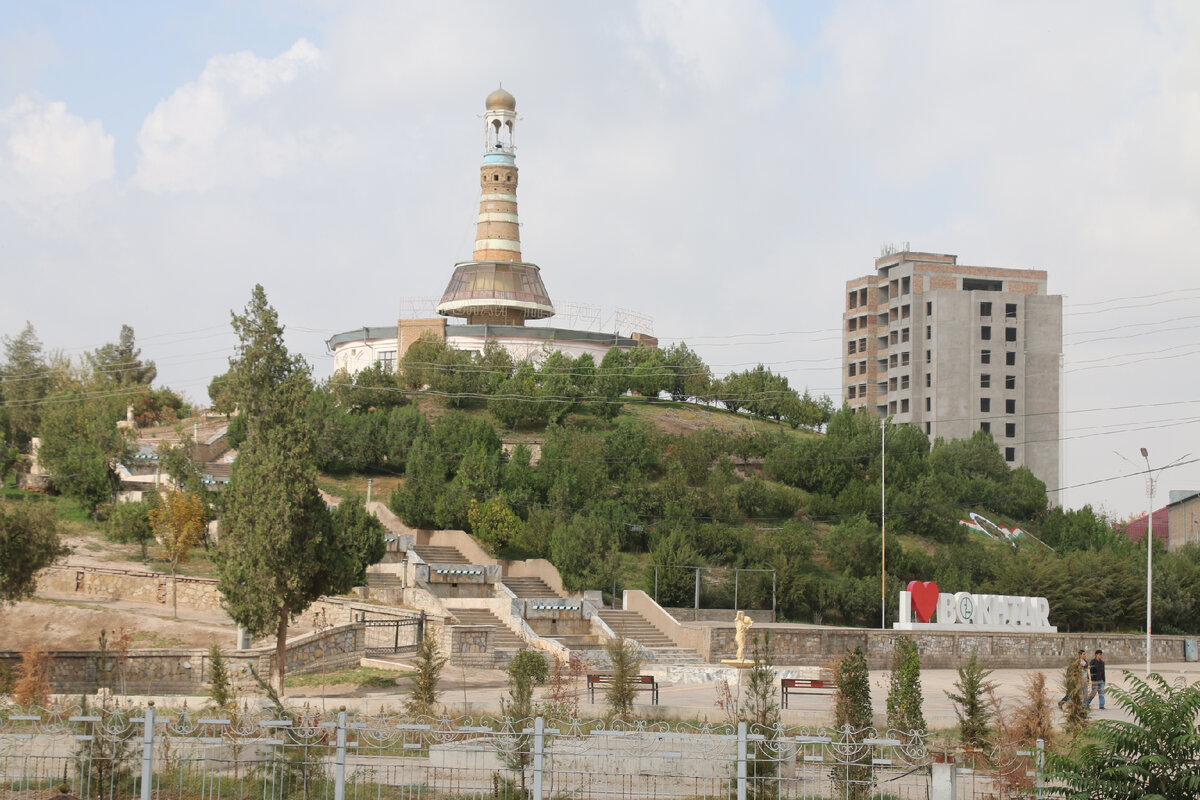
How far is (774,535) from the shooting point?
39.6 meters

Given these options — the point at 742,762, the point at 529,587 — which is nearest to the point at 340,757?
the point at 742,762

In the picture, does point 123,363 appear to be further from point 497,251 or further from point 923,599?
point 923,599

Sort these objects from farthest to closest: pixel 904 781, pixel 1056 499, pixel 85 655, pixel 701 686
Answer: pixel 1056 499, pixel 701 686, pixel 85 655, pixel 904 781

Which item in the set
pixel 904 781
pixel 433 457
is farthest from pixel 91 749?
pixel 433 457

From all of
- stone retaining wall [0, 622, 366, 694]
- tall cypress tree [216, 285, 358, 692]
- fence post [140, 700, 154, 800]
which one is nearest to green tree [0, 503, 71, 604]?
stone retaining wall [0, 622, 366, 694]

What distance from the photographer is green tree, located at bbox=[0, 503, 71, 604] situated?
21703mm

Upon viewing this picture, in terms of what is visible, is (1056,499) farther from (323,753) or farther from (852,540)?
(323,753)

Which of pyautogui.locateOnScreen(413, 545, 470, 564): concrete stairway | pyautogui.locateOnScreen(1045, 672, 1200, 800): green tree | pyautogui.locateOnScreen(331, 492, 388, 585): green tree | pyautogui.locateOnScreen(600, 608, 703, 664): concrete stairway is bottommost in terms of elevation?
pyautogui.locateOnScreen(600, 608, 703, 664): concrete stairway

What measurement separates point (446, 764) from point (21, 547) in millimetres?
12902

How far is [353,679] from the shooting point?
22.4 meters

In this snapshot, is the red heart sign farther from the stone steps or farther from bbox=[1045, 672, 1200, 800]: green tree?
bbox=[1045, 672, 1200, 800]: green tree

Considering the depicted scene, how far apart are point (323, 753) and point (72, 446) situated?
1207 inches

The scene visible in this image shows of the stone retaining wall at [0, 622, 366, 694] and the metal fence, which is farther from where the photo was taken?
the stone retaining wall at [0, 622, 366, 694]

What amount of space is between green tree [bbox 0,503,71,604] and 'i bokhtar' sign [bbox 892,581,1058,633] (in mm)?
19640
